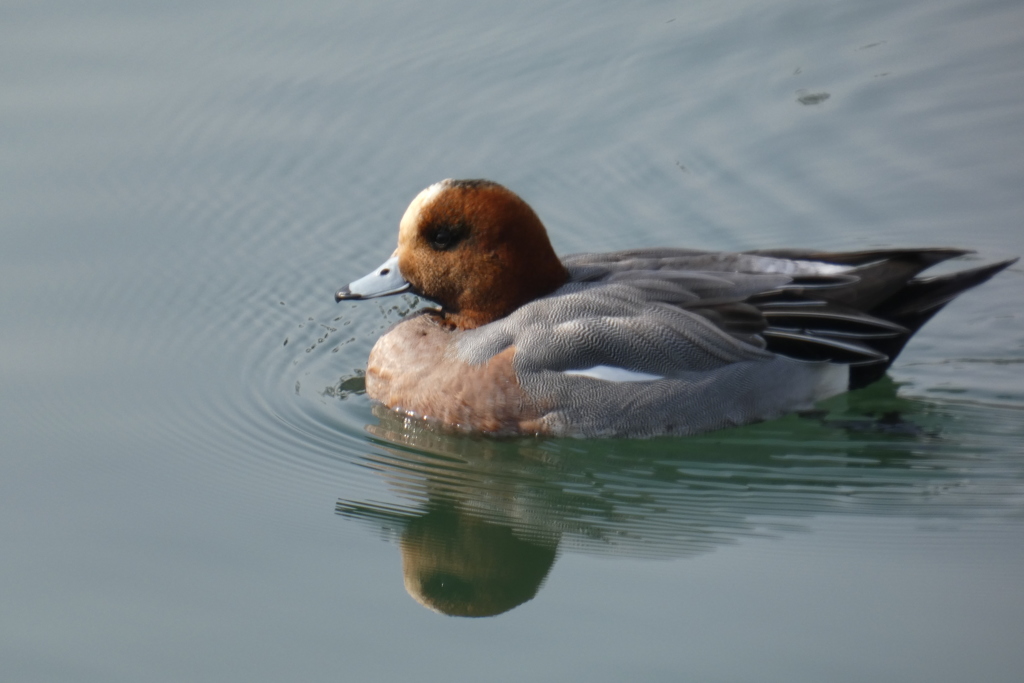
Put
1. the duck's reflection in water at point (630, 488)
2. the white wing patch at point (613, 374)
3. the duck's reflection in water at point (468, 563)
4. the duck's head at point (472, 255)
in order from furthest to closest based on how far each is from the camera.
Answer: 1. the duck's head at point (472, 255)
2. the white wing patch at point (613, 374)
3. the duck's reflection in water at point (630, 488)
4. the duck's reflection in water at point (468, 563)

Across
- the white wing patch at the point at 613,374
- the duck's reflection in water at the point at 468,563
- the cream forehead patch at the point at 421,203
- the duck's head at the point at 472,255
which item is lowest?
the duck's reflection in water at the point at 468,563

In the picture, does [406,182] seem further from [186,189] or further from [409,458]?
[409,458]

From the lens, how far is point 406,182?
8.62 m

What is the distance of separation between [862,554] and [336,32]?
5926mm

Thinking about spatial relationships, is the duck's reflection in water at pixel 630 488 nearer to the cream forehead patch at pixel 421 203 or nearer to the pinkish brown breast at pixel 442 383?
the pinkish brown breast at pixel 442 383

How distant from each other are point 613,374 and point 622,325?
0.78 ft

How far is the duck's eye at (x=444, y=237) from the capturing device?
22.0 feet

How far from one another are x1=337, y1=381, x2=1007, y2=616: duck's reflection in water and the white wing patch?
303 millimetres

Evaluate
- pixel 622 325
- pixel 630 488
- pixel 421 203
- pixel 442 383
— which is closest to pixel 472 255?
pixel 421 203

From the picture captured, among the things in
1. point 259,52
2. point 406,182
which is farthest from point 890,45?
point 259,52

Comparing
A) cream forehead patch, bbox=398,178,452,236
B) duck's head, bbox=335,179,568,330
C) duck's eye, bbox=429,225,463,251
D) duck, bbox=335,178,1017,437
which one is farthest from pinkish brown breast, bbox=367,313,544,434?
cream forehead patch, bbox=398,178,452,236

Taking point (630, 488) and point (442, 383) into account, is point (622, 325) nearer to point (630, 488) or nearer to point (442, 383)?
point (630, 488)

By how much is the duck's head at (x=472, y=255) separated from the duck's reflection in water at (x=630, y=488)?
668 mm

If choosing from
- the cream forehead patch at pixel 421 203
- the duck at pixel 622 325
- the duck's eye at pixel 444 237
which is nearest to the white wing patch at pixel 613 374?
the duck at pixel 622 325
